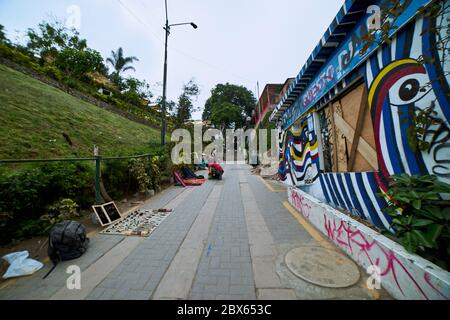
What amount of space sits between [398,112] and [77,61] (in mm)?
31327

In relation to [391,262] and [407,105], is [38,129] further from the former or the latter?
[407,105]

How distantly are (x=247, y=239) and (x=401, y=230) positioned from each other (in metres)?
2.18

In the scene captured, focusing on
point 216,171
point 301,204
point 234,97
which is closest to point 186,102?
point 216,171

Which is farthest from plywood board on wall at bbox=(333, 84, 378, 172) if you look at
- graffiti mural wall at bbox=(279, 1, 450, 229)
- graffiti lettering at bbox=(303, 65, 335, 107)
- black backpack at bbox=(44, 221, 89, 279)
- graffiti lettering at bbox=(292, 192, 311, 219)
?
black backpack at bbox=(44, 221, 89, 279)

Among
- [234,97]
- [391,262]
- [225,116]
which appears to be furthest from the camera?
[234,97]

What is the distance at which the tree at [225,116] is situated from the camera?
3281 centimetres

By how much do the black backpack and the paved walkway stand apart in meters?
0.11

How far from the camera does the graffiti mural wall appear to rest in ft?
6.95

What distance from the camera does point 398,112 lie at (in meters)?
2.61

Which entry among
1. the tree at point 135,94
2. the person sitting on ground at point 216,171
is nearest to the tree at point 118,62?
the tree at point 135,94

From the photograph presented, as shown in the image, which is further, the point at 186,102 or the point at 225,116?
the point at 225,116

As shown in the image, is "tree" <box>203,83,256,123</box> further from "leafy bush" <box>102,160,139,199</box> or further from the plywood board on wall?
the plywood board on wall

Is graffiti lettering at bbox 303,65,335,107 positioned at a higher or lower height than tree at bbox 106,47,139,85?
lower
